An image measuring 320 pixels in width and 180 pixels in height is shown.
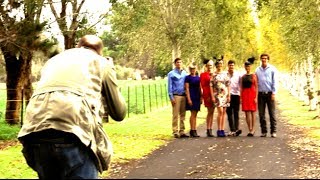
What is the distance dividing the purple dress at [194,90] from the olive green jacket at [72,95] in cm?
1070

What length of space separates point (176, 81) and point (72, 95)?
11.0m

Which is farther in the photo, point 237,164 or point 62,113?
point 237,164

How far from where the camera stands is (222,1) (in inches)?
1273

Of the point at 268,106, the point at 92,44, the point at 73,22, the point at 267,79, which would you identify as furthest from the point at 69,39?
the point at 92,44

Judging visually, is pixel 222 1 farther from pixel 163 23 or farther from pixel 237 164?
pixel 237 164

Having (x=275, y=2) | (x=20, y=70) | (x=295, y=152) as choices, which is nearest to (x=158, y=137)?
(x=295, y=152)

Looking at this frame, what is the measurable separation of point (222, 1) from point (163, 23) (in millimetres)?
4993

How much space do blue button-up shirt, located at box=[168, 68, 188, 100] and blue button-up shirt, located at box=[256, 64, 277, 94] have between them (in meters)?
1.94

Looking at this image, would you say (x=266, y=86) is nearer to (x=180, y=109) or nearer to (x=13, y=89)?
(x=180, y=109)

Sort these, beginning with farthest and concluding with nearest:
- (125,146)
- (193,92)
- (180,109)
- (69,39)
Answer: (69,39) → (180,109) → (193,92) → (125,146)

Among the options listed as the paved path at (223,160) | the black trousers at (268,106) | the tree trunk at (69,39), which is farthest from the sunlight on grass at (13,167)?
the black trousers at (268,106)

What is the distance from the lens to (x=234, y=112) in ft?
49.1

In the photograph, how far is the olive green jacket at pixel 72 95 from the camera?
3.44 m

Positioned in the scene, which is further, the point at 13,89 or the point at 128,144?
the point at 13,89
